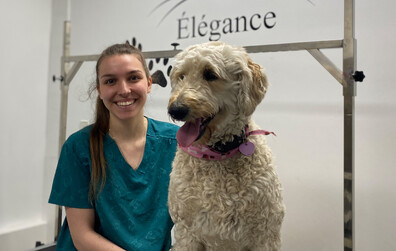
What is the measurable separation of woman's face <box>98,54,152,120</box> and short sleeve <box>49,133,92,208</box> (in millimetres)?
197

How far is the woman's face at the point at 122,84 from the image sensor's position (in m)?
1.31

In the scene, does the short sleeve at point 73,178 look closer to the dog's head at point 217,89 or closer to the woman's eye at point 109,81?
the woman's eye at point 109,81

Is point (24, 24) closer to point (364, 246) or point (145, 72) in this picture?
point (145, 72)

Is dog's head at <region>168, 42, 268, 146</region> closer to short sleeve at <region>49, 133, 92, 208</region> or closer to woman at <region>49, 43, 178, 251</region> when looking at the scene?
woman at <region>49, 43, 178, 251</region>

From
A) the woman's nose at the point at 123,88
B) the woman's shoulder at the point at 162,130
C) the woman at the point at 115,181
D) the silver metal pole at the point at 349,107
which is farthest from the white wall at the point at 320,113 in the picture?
the woman's nose at the point at 123,88

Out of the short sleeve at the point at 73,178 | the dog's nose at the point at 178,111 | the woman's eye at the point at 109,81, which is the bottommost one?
the short sleeve at the point at 73,178

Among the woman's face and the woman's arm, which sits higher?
the woman's face

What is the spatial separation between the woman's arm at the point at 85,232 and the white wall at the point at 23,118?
1392 millimetres

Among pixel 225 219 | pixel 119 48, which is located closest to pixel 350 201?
pixel 225 219

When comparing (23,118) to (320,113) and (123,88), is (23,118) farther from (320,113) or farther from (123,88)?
(320,113)

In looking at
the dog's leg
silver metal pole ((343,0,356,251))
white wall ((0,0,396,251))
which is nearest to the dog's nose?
the dog's leg

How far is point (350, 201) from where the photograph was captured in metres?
1.35

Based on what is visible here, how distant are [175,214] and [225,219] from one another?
16 cm

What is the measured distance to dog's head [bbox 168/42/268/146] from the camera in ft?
3.09
